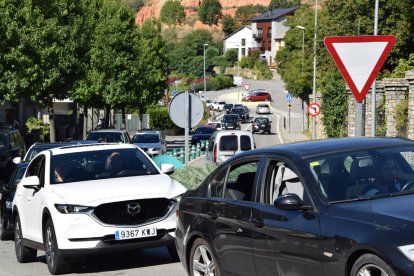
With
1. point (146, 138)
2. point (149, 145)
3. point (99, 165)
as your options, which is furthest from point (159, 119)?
point (99, 165)

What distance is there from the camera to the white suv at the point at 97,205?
11.8 metres

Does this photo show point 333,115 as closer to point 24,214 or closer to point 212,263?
point 24,214

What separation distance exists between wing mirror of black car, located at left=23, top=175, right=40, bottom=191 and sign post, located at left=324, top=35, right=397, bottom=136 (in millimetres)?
4557

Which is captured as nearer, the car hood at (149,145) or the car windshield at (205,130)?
the car hood at (149,145)

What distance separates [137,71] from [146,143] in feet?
69.7

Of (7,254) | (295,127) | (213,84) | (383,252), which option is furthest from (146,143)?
(213,84)

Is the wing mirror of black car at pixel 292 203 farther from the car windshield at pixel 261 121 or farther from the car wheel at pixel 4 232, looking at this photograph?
the car windshield at pixel 261 121

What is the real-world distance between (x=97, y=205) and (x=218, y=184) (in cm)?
301

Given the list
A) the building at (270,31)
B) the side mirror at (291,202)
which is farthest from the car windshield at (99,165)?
the building at (270,31)

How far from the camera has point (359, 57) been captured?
11.3 m

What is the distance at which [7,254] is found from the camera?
1548 centimetres

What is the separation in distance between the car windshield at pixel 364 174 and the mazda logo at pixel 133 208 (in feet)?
14.5

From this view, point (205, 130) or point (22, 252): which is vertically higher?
point (22, 252)

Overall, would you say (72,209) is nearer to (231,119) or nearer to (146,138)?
(146,138)
